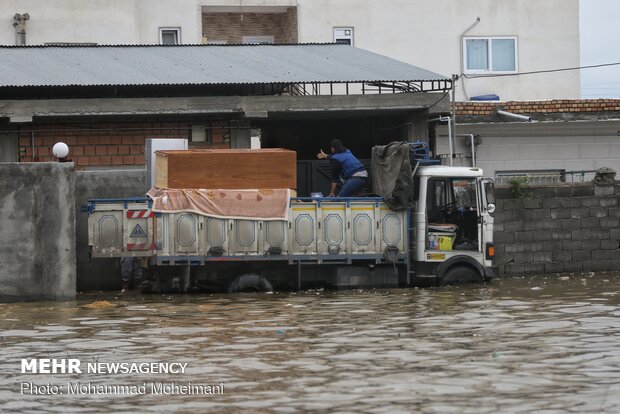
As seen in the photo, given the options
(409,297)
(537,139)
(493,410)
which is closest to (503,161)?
(537,139)

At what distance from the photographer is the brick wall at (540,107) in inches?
1179

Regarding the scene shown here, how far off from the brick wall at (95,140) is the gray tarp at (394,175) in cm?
565

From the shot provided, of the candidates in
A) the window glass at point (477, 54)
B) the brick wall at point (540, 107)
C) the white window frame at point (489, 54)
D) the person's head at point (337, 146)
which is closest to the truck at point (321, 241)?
the person's head at point (337, 146)

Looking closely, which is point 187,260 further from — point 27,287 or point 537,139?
point 537,139

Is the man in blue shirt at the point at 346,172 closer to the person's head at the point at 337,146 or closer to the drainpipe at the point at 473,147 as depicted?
the person's head at the point at 337,146

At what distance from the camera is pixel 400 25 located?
38.7m

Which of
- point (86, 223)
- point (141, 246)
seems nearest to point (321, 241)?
point (141, 246)

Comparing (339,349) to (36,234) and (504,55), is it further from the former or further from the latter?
(504,55)

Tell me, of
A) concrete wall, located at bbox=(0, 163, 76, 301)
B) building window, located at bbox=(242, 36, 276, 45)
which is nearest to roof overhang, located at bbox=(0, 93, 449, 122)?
concrete wall, located at bbox=(0, 163, 76, 301)

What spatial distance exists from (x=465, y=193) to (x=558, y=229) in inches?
197

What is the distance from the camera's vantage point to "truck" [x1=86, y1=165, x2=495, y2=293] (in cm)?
2081

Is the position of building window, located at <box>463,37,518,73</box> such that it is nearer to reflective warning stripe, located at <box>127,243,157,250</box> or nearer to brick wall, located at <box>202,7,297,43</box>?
brick wall, located at <box>202,7,297,43</box>

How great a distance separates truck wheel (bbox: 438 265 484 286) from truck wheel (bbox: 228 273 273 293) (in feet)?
10.6

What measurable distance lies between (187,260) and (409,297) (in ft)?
12.6
